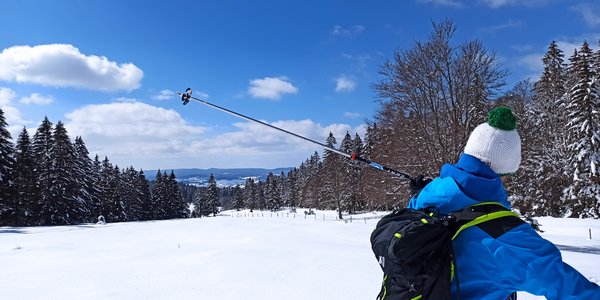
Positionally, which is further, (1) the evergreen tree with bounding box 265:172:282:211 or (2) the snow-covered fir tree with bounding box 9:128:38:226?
(1) the evergreen tree with bounding box 265:172:282:211

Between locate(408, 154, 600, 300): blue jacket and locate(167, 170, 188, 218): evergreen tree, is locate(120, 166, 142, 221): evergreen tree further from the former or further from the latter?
locate(408, 154, 600, 300): blue jacket

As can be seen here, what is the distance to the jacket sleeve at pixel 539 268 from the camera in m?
1.55

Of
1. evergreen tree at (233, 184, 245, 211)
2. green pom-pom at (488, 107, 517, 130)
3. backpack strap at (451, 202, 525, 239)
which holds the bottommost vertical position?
evergreen tree at (233, 184, 245, 211)

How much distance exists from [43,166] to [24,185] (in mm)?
2562

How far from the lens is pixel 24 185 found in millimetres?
38031

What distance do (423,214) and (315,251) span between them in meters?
9.41

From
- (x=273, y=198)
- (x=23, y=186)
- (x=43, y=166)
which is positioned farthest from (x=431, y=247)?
(x=273, y=198)

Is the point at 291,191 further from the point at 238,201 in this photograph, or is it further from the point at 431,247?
the point at 431,247

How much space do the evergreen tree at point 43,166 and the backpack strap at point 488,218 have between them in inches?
1789

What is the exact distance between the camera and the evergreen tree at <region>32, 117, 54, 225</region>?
128ft

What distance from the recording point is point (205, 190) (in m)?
90.8

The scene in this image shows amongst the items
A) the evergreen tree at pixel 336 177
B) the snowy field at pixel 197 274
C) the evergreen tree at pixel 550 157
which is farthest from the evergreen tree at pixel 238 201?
the snowy field at pixel 197 274

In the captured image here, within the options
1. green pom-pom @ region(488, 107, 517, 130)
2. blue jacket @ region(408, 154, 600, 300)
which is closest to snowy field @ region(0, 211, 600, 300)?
blue jacket @ region(408, 154, 600, 300)

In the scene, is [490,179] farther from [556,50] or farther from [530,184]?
[556,50]
